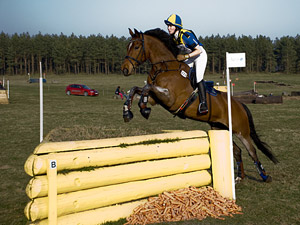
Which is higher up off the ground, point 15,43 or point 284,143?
point 15,43

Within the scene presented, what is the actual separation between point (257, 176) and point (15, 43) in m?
93.3

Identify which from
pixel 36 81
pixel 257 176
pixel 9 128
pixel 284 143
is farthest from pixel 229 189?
pixel 36 81

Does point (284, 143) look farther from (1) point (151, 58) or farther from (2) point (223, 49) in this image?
(2) point (223, 49)

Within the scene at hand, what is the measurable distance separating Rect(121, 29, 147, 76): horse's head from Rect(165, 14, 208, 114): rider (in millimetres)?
502

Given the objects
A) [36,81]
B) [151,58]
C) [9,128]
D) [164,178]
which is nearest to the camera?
[164,178]

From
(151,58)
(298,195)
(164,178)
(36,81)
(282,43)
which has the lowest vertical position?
(298,195)

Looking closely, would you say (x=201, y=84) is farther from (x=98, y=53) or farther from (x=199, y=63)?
(x=98, y=53)

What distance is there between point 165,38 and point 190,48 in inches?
18.5

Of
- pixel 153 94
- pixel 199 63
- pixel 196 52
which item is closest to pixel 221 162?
pixel 153 94

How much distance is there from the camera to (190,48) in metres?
4.70

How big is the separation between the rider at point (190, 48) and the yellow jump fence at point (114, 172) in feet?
2.13

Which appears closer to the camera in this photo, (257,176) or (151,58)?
(151,58)

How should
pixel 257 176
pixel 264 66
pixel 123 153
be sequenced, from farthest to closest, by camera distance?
pixel 264 66 < pixel 257 176 < pixel 123 153

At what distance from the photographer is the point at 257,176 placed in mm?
5926
